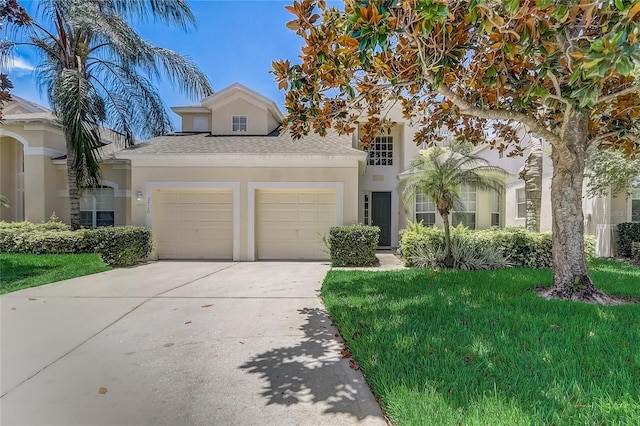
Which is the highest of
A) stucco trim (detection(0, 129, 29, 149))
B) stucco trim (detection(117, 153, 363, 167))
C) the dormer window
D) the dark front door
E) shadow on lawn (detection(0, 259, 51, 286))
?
the dormer window

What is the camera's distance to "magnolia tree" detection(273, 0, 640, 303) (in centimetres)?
332

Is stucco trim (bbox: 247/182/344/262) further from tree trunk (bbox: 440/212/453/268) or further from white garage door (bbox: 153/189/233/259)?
tree trunk (bbox: 440/212/453/268)

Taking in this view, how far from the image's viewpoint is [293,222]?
10859mm

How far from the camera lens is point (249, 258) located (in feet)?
34.9

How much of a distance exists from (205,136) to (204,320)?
10.0m

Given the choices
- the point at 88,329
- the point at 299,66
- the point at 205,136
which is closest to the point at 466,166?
the point at 299,66

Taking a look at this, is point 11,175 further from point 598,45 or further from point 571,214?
point 571,214

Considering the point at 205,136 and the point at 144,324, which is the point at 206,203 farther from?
the point at 144,324

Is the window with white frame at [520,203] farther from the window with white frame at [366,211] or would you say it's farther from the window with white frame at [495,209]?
the window with white frame at [366,211]

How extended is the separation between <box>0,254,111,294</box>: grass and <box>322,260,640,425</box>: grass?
6.53 metres

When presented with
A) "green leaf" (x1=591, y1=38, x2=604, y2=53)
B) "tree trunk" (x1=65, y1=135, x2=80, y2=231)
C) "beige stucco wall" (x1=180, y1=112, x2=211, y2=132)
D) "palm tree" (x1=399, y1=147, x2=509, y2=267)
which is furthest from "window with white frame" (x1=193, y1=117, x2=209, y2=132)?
"green leaf" (x1=591, y1=38, x2=604, y2=53)

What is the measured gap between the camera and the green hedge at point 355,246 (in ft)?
30.7

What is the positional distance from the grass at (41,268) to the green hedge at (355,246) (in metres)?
6.39

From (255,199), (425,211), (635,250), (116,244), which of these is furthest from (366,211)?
(116,244)
